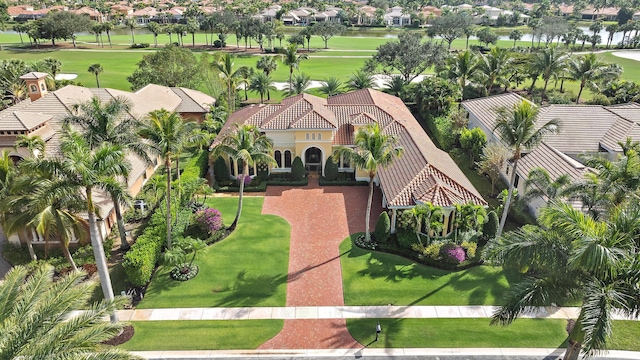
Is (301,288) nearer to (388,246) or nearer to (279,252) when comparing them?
(279,252)

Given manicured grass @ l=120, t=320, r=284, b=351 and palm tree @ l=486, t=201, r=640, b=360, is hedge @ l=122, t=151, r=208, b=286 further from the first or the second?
palm tree @ l=486, t=201, r=640, b=360

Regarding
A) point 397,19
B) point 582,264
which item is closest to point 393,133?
point 582,264

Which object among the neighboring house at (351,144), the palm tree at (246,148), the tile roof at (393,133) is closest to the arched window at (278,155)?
the neighboring house at (351,144)

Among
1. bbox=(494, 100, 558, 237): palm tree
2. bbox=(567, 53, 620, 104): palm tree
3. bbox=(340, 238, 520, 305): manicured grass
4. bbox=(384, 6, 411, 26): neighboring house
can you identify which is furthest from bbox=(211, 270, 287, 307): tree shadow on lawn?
bbox=(384, 6, 411, 26): neighboring house

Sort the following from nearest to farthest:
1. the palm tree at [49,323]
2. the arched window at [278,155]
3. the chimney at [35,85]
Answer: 1. the palm tree at [49,323]
2. the arched window at [278,155]
3. the chimney at [35,85]

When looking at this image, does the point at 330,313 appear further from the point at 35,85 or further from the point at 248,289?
the point at 35,85

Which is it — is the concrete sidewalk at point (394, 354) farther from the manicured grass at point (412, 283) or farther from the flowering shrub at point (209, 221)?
the flowering shrub at point (209, 221)
